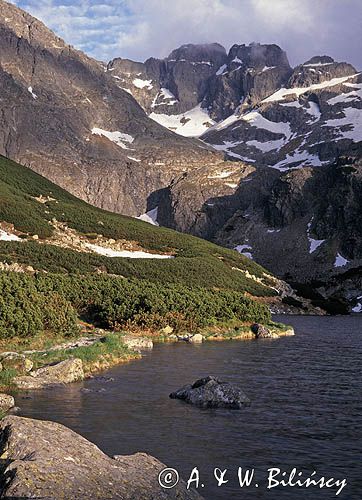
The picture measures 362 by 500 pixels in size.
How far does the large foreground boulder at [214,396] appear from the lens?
22.0 metres

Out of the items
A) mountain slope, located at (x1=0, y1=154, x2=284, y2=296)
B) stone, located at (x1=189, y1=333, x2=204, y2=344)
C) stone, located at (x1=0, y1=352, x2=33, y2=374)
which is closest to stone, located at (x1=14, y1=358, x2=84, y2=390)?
stone, located at (x1=0, y1=352, x2=33, y2=374)

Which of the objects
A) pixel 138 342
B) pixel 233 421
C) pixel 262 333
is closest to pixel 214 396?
pixel 233 421

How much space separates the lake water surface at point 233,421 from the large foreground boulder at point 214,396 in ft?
1.88

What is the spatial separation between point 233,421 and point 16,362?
12.4 metres

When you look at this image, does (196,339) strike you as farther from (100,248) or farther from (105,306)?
(100,248)

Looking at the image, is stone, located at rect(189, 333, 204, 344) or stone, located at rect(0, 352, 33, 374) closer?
stone, located at rect(0, 352, 33, 374)

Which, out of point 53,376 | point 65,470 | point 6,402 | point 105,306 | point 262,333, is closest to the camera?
point 65,470

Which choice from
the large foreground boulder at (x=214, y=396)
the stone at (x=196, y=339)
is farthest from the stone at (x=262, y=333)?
the large foreground boulder at (x=214, y=396)

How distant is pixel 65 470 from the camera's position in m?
10.8

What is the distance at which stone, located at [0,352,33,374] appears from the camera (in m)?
26.1

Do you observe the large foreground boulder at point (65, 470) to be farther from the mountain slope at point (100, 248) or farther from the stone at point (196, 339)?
the mountain slope at point (100, 248)

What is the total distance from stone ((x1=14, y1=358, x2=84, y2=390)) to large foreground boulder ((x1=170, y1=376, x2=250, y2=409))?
629cm

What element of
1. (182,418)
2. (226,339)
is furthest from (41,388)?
(226,339)

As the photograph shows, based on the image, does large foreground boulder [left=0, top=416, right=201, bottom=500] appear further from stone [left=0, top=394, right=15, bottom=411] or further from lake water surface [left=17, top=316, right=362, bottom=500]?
stone [left=0, top=394, right=15, bottom=411]
